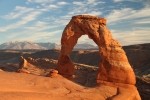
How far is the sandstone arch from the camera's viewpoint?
18.2m

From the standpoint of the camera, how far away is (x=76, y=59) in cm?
7438

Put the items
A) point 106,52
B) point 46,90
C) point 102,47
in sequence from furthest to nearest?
point 102,47 → point 106,52 → point 46,90

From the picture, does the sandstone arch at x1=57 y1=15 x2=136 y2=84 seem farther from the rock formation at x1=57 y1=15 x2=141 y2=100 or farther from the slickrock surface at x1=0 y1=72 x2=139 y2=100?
the slickrock surface at x1=0 y1=72 x2=139 y2=100

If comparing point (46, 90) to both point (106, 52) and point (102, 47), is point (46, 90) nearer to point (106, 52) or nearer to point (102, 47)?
point (106, 52)

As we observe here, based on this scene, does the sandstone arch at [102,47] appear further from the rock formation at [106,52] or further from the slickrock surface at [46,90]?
the slickrock surface at [46,90]

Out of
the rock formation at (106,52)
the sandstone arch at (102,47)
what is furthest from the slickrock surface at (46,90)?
the sandstone arch at (102,47)

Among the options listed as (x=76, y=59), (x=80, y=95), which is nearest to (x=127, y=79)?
(x=80, y=95)

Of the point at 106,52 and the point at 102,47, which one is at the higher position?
the point at 102,47

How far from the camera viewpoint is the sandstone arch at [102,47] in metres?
18.2

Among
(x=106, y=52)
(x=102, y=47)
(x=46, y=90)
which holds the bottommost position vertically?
(x=46, y=90)

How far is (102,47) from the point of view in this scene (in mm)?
18875

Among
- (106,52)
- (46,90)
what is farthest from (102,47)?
(46,90)

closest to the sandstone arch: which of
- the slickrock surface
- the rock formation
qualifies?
the rock formation

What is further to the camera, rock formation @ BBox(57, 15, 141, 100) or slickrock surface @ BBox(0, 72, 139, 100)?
rock formation @ BBox(57, 15, 141, 100)
